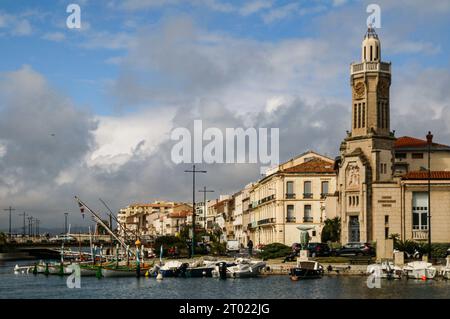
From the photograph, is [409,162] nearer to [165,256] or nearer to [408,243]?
[408,243]

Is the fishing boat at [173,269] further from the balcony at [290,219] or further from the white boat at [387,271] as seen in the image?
the balcony at [290,219]

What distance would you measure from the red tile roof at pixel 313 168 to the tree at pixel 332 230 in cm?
1683

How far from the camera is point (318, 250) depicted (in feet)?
291

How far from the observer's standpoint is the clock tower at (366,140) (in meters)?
93.9

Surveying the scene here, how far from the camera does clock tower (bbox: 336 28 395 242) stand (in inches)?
3695

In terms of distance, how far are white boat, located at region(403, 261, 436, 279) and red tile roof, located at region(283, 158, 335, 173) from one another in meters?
44.0

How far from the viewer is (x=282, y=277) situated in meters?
78.7

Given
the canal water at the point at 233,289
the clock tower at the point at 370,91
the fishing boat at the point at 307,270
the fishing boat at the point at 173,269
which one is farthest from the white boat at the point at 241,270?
the clock tower at the point at 370,91

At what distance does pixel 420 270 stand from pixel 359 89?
28.2 meters

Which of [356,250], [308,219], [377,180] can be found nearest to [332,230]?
[377,180]

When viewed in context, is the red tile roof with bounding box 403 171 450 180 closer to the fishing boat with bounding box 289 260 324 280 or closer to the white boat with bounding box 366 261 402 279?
the white boat with bounding box 366 261 402 279

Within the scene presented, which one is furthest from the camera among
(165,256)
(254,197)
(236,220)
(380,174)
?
(236,220)
